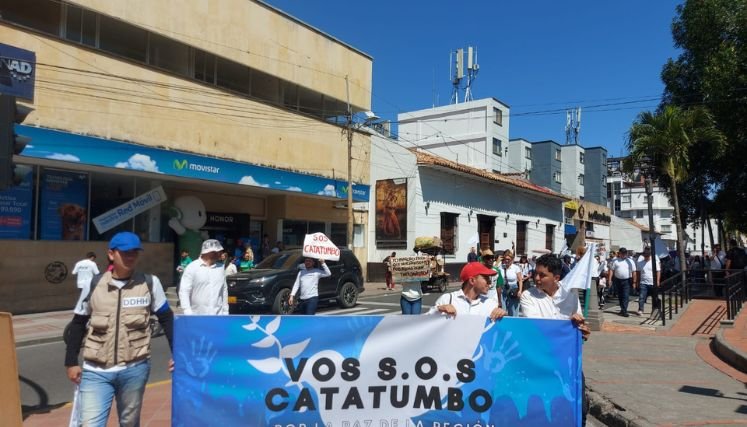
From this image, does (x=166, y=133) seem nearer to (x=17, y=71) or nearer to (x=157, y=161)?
(x=157, y=161)

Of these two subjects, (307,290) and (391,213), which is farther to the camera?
(391,213)

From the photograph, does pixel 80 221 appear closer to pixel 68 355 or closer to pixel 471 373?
pixel 68 355

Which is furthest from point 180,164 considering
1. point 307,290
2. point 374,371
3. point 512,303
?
point 374,371

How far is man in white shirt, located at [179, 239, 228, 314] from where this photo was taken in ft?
22.5

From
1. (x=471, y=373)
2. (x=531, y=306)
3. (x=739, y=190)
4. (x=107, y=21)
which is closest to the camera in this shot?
(x=471, y=373)

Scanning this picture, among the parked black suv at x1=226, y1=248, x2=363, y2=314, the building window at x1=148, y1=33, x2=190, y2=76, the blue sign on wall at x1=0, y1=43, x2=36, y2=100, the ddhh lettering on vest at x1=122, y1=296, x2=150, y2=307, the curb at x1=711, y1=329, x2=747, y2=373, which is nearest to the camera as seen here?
the ddhh lettering on vest at x1=122, y1=296, x2=150, y2=307

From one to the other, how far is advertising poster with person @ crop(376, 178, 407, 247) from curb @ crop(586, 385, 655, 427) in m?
21.8

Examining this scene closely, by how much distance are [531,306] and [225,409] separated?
2.57 m

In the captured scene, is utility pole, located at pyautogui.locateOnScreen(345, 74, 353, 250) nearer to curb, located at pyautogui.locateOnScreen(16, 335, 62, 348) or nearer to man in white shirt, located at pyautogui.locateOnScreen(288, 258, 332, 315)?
curb, located at pyautogui.locateOnScreen(16, 335, 62, 348)

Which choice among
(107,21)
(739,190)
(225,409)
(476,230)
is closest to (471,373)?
(225,409)

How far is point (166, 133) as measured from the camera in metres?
18.1

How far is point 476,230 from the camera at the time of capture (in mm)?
34125

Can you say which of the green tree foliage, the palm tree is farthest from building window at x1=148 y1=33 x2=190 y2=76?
the green tree foliage

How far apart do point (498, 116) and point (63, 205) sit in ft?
130
